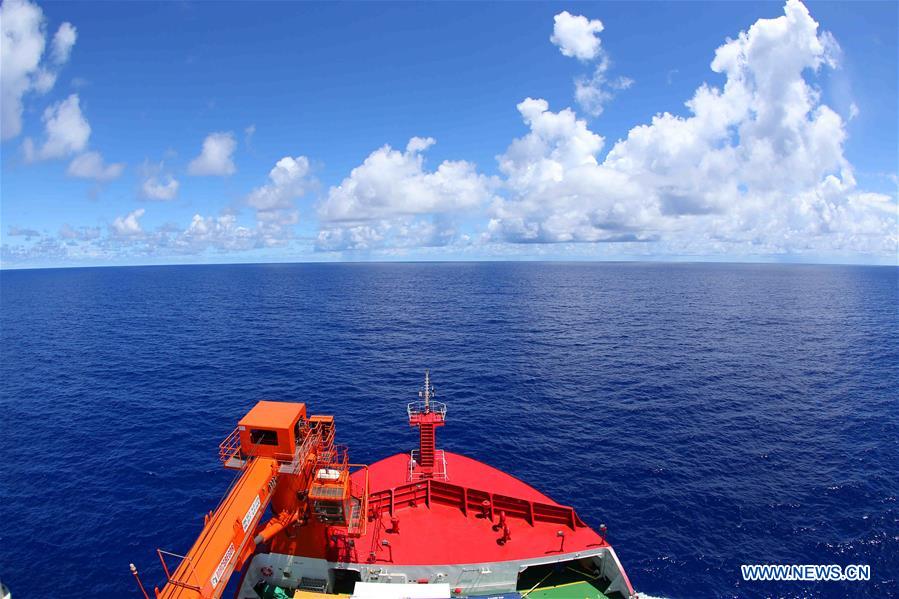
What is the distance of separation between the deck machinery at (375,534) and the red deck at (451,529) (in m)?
0.08

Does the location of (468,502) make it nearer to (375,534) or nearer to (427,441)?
(427,441)

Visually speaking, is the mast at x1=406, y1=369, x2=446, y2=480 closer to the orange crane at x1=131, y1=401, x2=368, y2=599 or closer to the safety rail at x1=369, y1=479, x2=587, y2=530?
the safety rail at x1=369, y1=479, x2=587, y2=530

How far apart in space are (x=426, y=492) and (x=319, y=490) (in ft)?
40.4

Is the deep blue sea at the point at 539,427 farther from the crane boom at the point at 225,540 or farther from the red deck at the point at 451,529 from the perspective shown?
the crane boom at the point at 225,540

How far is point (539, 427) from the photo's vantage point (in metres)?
62.0

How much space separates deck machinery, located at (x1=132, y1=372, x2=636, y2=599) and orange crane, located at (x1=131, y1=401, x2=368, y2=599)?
79 millimetres

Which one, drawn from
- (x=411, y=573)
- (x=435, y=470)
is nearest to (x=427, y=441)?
(x=435, y=470)

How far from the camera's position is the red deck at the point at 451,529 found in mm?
32469

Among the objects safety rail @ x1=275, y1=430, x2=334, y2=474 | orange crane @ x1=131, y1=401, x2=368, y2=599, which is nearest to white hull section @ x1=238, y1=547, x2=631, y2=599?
orange crane @ x1=131, y1=401, x2=368, y2=599

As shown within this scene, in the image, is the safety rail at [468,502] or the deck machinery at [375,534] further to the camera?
the safety rail at [468,502]

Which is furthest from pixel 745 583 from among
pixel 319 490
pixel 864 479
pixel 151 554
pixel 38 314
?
pixel 38 314

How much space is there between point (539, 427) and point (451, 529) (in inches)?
1173

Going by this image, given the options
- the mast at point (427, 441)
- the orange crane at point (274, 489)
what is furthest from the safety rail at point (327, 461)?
the mast at point (427, 441)

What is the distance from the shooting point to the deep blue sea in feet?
129
